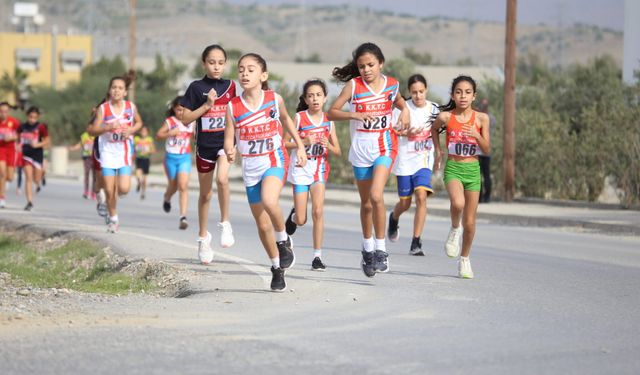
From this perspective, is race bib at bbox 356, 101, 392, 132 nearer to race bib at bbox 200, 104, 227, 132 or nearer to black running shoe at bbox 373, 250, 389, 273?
black running shoe at bbox 373, 250, 389, 273

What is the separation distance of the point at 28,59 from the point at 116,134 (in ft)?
314

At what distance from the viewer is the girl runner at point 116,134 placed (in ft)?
56.7

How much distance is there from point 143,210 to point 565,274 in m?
13.8

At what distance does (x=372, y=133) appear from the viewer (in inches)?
499

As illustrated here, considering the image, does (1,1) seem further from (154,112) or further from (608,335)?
(608,335)

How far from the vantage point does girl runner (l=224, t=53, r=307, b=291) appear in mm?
11609

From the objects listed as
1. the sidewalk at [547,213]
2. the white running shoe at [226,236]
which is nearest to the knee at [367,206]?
the white running shoe at [226,236]

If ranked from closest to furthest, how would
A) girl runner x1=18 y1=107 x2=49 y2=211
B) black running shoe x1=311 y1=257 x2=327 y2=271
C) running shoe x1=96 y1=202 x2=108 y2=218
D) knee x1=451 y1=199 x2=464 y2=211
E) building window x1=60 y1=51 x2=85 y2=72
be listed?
knee x1=451 y1=199 x2=464 y2=211
black running shoe x1=311 y1=257 x2=327 y2=271
running shoe x1=96 y1=202 x2=108 y2=218
girl runner x1=18 y1=107 x2=49 y2=211
building window x1=60 y1=51 x2=85 y2=72

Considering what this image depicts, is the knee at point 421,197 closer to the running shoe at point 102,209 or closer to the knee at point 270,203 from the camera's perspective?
the knee at point 270,203

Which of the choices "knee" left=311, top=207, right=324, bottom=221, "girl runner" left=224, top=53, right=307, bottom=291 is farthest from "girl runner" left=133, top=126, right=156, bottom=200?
"girl runner" left=224, top=53, right=307, bottom=291

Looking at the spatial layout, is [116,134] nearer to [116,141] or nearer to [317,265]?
[116,141]

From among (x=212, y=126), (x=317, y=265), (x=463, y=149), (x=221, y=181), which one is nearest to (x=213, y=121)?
(x=212, y=126)

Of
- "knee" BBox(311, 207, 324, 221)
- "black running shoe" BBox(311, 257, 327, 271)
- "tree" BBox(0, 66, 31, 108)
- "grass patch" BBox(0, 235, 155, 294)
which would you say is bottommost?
"grass patch" BBox(0, 235, 155, 294)

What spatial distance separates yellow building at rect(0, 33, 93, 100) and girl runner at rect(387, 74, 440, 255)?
310 feet
